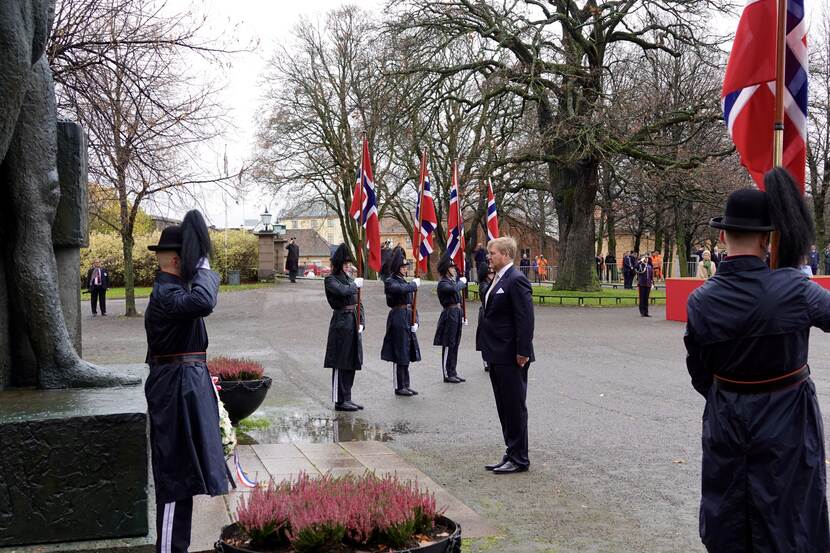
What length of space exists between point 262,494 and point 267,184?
42.1 meters

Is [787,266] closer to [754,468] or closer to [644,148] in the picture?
[754,468]

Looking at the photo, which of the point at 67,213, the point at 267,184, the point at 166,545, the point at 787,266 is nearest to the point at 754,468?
the point at 787,266

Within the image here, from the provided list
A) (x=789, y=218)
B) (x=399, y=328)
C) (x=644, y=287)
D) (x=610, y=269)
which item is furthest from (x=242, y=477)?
(x=610, y=269)

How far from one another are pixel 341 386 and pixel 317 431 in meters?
1.43

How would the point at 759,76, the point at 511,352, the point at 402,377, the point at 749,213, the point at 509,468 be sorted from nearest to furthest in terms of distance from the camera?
the point at 749,213
the point at 759,76
the point at 509,468
the point at 511,352
the point at 402,377

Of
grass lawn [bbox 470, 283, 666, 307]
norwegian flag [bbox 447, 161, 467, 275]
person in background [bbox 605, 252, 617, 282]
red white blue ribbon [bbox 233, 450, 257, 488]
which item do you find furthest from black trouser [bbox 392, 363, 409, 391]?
person in background [bbox 605, 252, 617, 282]

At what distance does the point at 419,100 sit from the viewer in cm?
2542

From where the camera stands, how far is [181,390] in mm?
4531

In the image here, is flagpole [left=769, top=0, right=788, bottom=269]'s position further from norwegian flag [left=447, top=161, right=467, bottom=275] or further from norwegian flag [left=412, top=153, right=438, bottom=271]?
norwegian flag [left=412, top=153, right=438, bottom=271]

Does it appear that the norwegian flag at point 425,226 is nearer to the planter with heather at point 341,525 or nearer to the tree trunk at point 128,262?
the tree trunk at point 128,262

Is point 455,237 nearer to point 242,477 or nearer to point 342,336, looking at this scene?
point 342,336

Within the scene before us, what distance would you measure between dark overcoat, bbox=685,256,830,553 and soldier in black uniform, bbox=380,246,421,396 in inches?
303

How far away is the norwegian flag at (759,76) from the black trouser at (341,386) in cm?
596

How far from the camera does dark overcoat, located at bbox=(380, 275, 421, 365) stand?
11.4 metres
